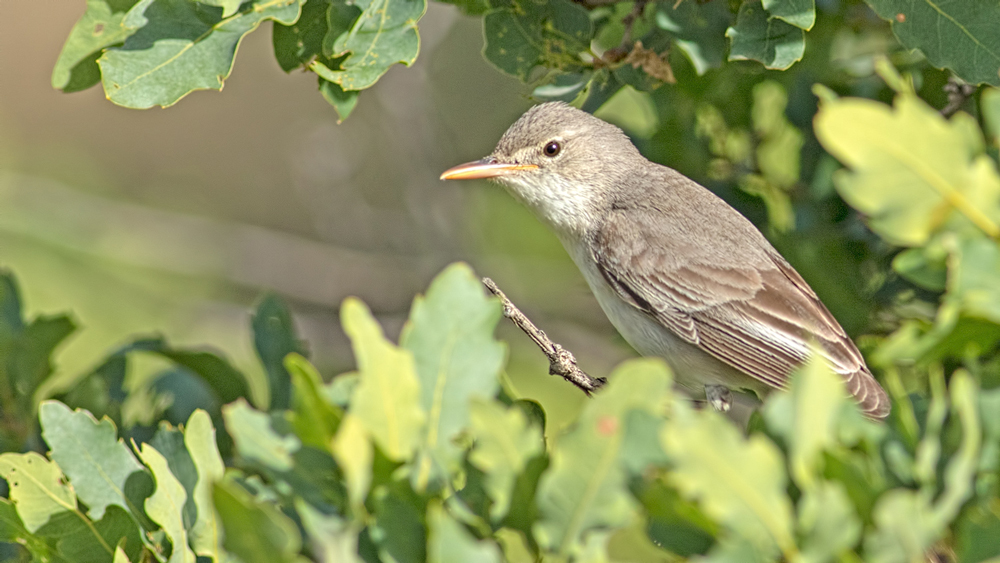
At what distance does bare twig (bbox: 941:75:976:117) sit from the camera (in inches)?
136

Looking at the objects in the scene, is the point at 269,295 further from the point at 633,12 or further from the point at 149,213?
the point at 149,213

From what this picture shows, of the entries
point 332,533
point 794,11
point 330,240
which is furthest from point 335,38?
point 330,240

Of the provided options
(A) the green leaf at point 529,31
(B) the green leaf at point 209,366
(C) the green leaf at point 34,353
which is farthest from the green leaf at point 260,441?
(A) the green leaf at point 529,31

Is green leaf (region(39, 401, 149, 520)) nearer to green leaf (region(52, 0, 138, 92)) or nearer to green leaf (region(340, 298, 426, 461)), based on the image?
green leaf (region(340, 298, 426, 461))

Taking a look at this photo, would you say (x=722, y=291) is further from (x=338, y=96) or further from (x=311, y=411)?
(x=311, y=411)

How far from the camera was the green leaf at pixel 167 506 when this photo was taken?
1933 millimetres

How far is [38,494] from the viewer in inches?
82.4

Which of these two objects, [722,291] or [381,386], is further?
[722,291]

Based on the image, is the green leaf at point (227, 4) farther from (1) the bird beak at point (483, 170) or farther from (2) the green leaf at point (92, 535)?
(1) the bird beak at point (483, 170)

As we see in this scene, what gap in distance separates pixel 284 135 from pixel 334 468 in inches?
320

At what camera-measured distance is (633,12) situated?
11.1ft

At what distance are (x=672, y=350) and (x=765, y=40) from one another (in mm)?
1456

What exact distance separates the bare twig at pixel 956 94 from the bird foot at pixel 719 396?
1.42 m

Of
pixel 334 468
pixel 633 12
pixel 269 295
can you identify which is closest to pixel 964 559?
pixel 334 468
